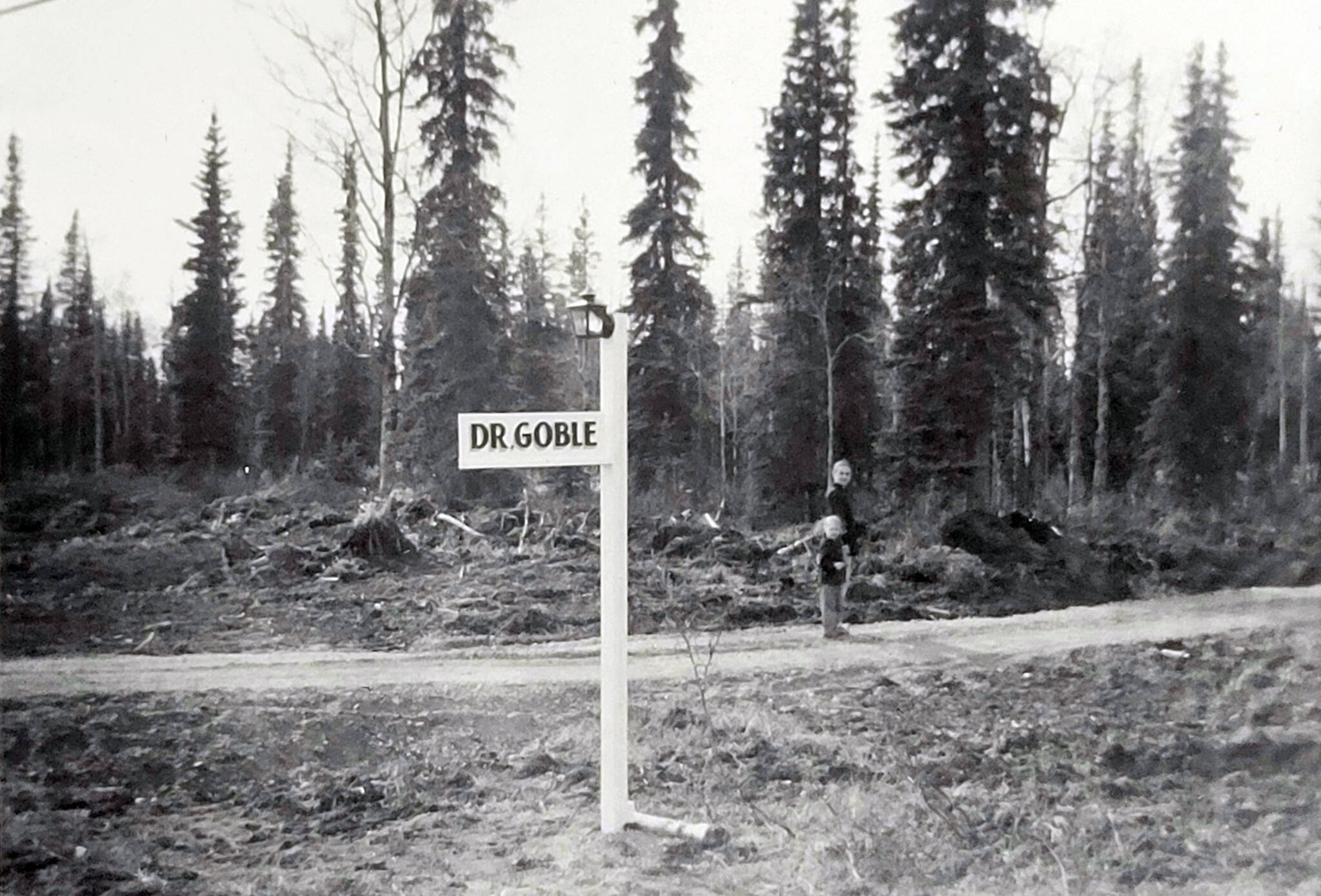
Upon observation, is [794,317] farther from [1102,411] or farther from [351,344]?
[351,344]

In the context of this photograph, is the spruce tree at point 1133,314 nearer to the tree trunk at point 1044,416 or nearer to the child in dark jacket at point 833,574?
the tree trunk at point 1044,416

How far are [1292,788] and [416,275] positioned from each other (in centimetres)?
297

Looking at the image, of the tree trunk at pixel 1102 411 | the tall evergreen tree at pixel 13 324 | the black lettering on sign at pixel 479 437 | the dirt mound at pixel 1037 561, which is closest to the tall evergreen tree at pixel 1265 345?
the tree trunk at pixel 1102 411

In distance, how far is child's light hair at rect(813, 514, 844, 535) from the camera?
3.09m

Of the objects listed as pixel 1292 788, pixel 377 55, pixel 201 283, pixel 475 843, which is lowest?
pixel 475 843

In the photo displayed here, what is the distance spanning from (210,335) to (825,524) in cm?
223

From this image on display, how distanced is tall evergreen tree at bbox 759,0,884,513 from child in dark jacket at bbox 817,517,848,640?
11cm

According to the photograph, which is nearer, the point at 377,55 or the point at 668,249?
the point at 668,249

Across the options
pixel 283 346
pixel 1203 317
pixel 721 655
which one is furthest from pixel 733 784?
pixel 283 346

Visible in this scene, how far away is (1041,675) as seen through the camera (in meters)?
2.90

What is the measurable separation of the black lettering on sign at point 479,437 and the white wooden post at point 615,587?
337 millimetres

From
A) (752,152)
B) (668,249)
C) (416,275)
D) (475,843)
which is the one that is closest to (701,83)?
(752,152)

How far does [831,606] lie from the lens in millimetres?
3129

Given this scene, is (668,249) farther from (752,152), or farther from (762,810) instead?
(762,810)
